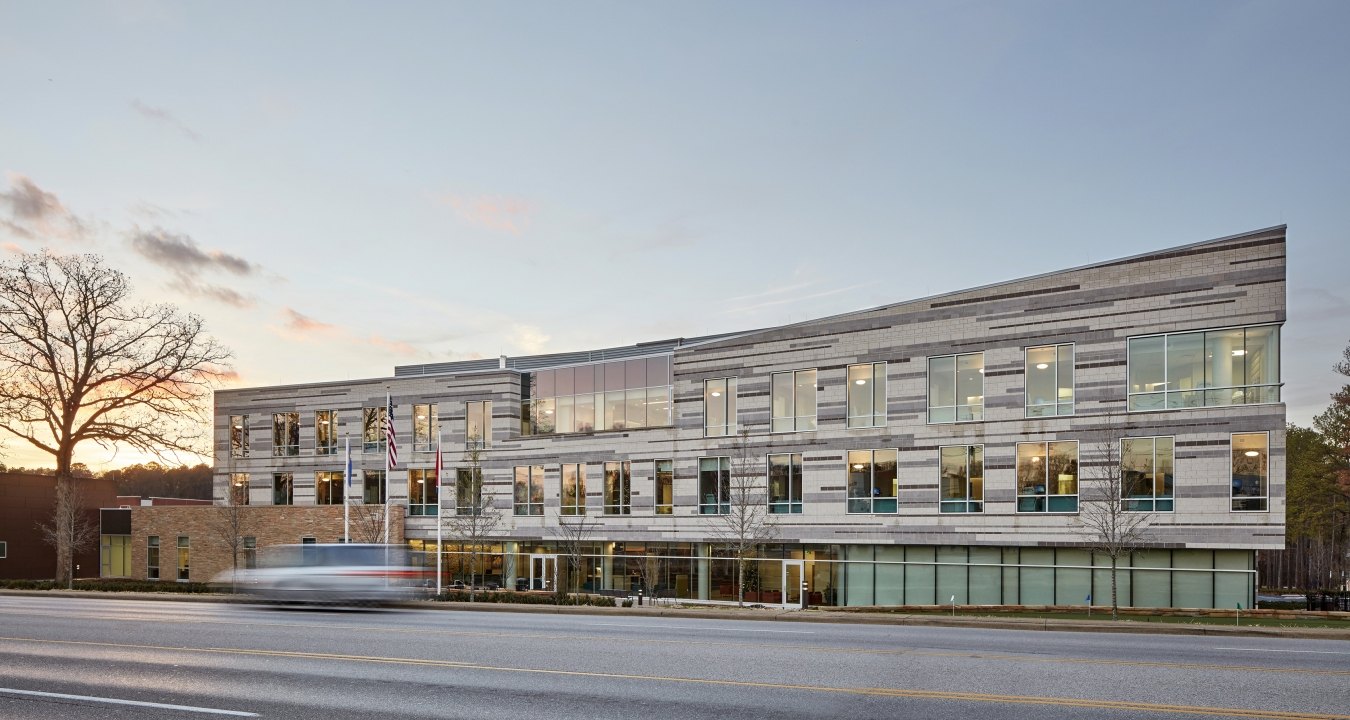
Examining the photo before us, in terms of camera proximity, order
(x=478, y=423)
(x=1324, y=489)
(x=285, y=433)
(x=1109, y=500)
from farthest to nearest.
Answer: (x=1324, y=489) → (x=285, y=433) → (x=478, y=423) → (x=1109, y=500)

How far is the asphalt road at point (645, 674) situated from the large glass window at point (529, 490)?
2857 centimetres

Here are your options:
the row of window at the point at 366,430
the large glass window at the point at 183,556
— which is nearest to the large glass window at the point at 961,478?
the row of window at the point at 366,430

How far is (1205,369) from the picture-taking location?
33.2 m

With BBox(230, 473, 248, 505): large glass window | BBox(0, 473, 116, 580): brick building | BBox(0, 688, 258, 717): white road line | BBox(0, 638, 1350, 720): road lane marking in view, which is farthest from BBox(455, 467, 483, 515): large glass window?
BBox(0, 688, 258, 717): white road line

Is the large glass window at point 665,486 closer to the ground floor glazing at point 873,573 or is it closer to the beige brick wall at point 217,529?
the ground floor glazing at point 873,573

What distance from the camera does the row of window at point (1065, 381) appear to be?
32469mm

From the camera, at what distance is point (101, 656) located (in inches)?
619

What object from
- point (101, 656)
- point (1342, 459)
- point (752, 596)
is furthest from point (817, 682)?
point (1342, 459)

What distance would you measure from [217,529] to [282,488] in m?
4.16

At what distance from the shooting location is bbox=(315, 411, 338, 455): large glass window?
185ft

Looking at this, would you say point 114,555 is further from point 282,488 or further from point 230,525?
point 230,525

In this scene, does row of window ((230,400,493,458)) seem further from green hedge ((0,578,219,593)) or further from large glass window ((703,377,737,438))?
large glass window ((703,377,737,438))

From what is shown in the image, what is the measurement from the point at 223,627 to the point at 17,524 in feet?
164

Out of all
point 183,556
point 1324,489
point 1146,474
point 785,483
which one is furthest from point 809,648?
point 1324,489
